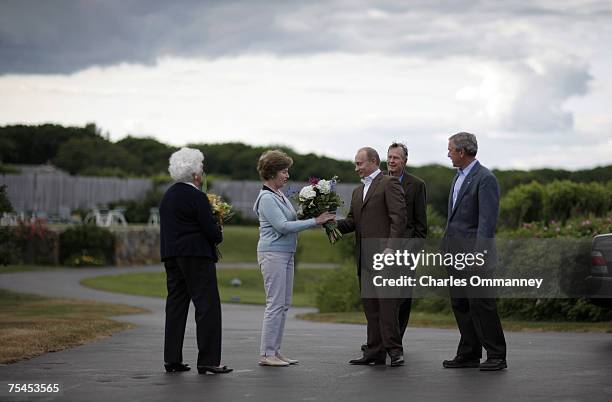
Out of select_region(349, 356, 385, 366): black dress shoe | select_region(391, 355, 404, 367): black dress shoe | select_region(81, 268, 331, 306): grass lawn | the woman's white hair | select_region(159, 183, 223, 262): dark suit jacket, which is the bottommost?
select_region(81, 268, 331, 306): grass lawn

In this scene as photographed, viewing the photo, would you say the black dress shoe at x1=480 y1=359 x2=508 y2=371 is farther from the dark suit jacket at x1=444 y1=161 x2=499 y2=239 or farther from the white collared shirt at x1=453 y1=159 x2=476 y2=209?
the white collared shirt at x1=453 y1=159 x2=476 y2=209

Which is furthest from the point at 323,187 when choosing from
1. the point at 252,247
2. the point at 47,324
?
Answer: the point at 252,247

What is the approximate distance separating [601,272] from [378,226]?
4.02 m

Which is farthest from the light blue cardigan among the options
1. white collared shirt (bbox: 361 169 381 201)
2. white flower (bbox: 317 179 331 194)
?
white collared shirt (bbox: 361 169 381 201)

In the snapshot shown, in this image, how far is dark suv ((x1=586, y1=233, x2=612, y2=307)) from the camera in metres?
14.4

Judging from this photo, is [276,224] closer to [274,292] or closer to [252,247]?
[274,292]

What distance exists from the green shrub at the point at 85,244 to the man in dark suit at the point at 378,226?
107 ft

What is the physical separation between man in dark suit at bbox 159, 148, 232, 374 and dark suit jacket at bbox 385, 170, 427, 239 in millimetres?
2844

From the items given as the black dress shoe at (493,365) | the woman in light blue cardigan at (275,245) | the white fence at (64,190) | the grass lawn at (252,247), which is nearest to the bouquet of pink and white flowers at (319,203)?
the woman in light blue cardigan at (275,245)

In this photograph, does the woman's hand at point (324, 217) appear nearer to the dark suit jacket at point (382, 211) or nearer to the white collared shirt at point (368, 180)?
the dark suit jacket at point (382, 211)

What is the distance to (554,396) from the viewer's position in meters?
9.50

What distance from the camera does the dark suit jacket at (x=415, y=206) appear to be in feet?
43.2

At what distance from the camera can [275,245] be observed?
Answer: 11.8m

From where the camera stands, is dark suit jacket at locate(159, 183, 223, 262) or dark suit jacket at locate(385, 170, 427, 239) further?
dark suit jacket at locate(385, 170, 427, 239)
